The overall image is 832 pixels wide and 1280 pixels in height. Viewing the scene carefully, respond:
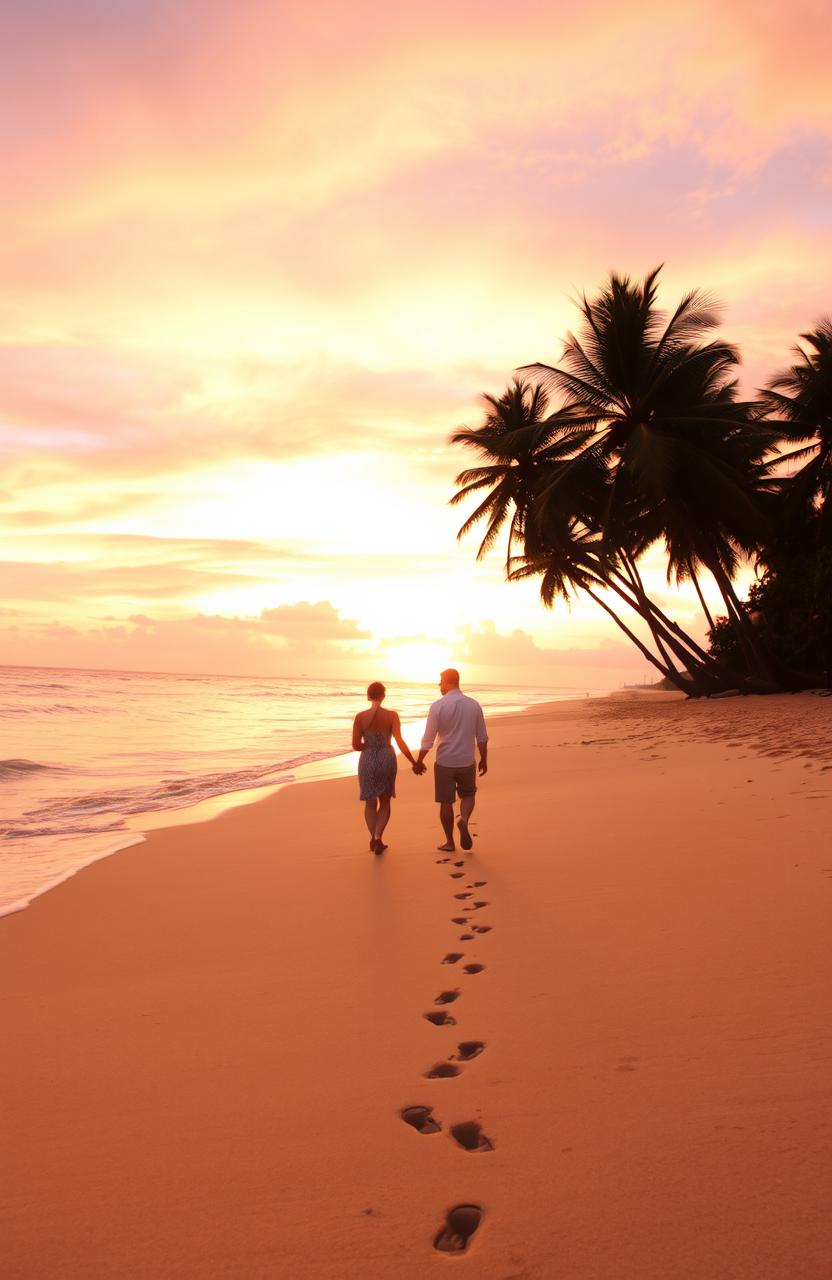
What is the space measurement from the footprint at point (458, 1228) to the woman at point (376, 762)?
490 centimetres

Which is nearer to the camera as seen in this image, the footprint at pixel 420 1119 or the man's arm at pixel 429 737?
the footprint at pixel 420 1119

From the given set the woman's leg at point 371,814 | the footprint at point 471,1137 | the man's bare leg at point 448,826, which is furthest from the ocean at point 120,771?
the footprint at point 471,1137

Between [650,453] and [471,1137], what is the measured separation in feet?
60.8

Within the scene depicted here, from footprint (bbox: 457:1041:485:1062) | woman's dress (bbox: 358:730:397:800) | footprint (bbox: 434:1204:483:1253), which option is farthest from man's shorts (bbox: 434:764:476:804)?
footprint (bbox: 434:1204:483:1253)

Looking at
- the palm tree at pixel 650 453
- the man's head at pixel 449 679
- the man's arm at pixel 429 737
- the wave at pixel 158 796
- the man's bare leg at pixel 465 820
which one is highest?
the palm tree at pixel 650 453

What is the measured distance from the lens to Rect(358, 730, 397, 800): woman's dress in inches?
287

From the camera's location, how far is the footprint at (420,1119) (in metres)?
2.67

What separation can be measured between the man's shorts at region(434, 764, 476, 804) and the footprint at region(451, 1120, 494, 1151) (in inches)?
180

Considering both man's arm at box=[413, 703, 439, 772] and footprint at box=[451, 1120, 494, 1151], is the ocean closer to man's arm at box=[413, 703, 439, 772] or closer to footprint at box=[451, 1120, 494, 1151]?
man's arm at box=[413, 703, 439, 772]

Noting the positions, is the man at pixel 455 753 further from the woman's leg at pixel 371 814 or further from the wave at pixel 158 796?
the wave at pixel 158 796

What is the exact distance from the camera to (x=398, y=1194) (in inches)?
92.0

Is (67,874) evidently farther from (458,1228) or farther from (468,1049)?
(458,1228)

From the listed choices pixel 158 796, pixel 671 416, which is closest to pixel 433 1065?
pixel 158 796

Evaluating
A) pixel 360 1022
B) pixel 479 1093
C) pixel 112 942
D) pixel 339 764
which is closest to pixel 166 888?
pixel 112 942
